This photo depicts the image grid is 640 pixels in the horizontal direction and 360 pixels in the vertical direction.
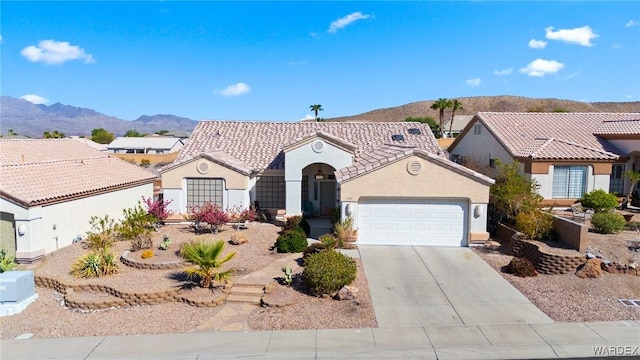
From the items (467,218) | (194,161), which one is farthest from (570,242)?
(194,161)

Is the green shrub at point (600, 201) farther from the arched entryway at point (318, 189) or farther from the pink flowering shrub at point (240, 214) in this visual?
the pink flowering shrub at point (240, 214)

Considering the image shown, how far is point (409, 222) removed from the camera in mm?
20188

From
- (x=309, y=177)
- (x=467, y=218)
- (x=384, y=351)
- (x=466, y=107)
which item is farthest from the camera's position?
(x=466, y=107)

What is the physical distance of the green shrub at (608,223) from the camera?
1892 cm

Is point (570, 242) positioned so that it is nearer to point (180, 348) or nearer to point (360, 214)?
point (360, 214)

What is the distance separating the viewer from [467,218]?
788 inches

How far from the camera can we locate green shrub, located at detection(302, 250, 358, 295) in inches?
542

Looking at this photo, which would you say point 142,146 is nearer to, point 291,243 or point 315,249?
point 291,243

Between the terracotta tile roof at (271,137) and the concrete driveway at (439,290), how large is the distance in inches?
374

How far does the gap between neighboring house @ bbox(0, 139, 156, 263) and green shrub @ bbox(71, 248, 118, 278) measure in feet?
9.70

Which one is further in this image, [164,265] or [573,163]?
[573,163]

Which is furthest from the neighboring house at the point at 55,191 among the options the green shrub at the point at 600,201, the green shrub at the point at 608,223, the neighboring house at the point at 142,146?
the neighboring house at the point at 142,146

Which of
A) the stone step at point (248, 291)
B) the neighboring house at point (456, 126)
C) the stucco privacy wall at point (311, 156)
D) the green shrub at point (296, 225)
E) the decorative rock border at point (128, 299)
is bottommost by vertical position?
the decorative rock border at point (128, 299)

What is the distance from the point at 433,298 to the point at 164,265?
31.7ft
